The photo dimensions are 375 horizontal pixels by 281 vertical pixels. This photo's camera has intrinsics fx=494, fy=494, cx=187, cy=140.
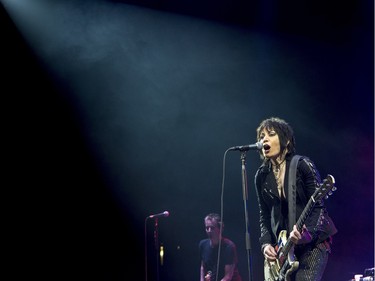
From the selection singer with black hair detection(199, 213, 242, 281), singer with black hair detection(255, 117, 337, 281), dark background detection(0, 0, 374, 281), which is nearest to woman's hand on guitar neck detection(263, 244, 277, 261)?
singer with black hair detection(255, 117, 337, 281)

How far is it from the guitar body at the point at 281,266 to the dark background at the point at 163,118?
3.68m

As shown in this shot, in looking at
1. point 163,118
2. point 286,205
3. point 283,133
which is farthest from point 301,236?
point 163,118

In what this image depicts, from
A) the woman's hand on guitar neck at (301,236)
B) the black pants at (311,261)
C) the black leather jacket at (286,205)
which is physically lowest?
the black pants at (311,261)

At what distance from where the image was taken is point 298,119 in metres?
7.50

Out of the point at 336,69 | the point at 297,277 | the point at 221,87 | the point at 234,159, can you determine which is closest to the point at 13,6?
the point at 221,87

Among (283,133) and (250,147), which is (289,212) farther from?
(283,133)

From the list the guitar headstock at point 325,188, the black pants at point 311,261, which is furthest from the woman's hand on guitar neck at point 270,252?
the guitar headstock at point 325,188

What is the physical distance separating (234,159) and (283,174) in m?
4.71

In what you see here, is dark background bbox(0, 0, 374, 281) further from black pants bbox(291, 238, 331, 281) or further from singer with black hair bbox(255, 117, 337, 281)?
black pants bbox(291, 238, 331, 281)

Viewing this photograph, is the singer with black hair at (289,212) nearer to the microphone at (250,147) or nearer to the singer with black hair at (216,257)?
the microphone at (250,147)

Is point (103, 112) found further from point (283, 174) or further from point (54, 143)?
point (283, 174)

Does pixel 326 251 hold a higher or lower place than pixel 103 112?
lower

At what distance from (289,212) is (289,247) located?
25 centimetres

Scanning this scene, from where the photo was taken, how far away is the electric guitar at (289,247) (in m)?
3.13
